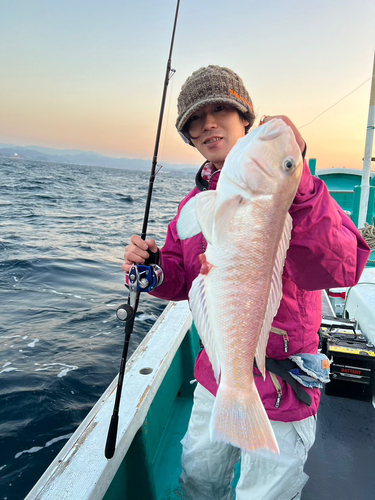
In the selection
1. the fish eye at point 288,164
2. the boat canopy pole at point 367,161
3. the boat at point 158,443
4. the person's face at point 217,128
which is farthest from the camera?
the boat canopy pole at point 367,161

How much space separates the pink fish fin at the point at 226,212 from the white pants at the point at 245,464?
0.91 m

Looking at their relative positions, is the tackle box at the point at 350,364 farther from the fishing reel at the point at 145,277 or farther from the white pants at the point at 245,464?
the fishing reel at the point at 145,277

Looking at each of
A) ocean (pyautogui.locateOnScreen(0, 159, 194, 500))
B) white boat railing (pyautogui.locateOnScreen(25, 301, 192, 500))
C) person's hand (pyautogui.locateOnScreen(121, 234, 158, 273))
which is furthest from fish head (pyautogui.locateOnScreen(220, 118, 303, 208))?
ocean (pyautogui.locateOnScreen(0, 159, 194, 500))

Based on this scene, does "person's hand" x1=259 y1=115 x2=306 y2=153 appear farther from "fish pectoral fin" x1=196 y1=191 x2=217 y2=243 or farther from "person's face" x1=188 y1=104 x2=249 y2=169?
"person's face" x1=188 y1=104 x2=249 y2=169

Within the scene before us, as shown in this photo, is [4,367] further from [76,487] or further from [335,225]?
[335,225]

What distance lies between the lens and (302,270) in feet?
5.31

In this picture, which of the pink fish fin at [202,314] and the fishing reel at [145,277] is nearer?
the pink fish fin at [202,314]

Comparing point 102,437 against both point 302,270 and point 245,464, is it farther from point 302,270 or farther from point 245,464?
point 302,270

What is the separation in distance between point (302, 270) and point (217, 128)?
0.99 metres

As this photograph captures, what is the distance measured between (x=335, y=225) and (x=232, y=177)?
20.0 inches

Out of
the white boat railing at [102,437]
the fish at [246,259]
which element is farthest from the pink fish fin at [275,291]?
the white boat railing at [102,437]

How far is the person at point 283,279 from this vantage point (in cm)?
155

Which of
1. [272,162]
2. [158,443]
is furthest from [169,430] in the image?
[272,162]

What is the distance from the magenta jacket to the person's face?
6.6 inches
